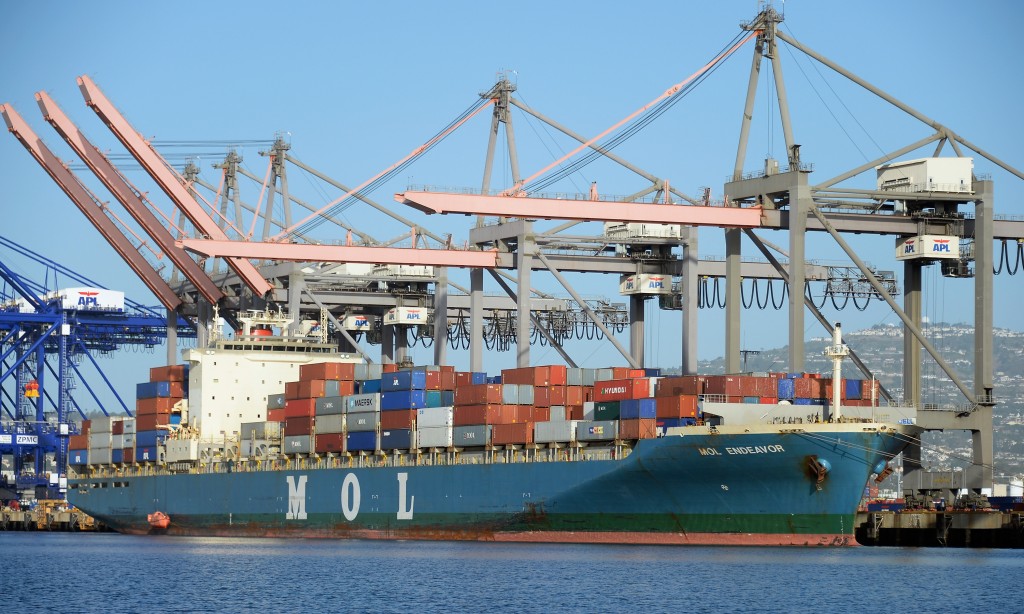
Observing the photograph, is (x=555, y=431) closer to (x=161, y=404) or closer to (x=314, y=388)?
(x=314, y=388)

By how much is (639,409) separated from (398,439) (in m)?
9.89

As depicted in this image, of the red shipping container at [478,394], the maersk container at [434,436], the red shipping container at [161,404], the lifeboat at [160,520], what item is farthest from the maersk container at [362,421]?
the lifeboat at [160,520]

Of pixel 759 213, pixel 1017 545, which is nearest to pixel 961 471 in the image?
pixel 1017 545

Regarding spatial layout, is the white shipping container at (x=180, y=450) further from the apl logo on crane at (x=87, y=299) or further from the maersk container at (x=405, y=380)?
the apl logo on crane at (x=87, y=299)

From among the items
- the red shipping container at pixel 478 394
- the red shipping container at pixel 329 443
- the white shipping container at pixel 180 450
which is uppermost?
the red shipping container at pixel 478 394

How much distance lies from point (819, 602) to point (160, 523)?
36643 millimetres

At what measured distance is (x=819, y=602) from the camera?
3331 cm

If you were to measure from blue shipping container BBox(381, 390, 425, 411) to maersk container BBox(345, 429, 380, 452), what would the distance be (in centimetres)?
104

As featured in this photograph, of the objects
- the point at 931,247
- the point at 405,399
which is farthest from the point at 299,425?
the point at 931,247

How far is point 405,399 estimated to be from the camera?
51.4 metres

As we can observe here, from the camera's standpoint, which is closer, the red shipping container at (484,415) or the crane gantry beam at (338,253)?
the red shipping container at (484,415)

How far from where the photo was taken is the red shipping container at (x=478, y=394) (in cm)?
4837

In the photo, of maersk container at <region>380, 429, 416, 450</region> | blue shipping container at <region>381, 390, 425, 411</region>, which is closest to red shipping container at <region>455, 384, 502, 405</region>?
blue shipping container at <region>381, 390, 425, 411</region>

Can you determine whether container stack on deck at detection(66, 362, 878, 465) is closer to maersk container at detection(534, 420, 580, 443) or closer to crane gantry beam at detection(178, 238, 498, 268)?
maersk container at detection(534, 420, 580, 443)
